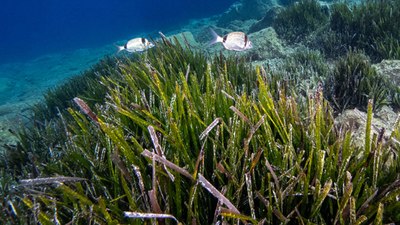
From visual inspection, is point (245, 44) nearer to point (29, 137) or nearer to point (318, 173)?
point (318, 173)

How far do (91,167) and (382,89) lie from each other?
5.16 meters

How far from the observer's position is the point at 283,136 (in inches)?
109

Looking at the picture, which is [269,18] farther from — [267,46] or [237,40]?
[237,40]

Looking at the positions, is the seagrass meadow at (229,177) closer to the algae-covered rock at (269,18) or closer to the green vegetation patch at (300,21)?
the green vegetation patch at (300,21)

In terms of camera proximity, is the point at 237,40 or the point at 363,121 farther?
the point at 237,40

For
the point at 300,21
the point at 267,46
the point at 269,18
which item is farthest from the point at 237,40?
the point at 269,18

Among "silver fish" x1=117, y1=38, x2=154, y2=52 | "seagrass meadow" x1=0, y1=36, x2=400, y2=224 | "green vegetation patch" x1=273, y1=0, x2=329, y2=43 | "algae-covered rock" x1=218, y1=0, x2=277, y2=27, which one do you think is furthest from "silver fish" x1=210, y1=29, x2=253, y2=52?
"algae-covered rock" x1=218, y1=0, x2=277, y2=27

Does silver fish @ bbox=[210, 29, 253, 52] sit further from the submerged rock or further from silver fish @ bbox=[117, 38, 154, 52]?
silver fish @ bbox=[117, 38, 154, 52]

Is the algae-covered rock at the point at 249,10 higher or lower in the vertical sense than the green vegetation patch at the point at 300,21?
higher

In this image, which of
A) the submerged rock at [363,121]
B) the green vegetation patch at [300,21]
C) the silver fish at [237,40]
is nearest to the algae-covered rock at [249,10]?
the green vegetation patch at [300,21]

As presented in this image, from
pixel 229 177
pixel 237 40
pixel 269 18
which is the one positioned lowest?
pixel 229 177

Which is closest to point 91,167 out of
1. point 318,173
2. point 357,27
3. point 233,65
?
point 318,173

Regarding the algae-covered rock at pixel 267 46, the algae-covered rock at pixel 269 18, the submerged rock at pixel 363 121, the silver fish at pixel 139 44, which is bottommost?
the submerged rock at pixel 363 121

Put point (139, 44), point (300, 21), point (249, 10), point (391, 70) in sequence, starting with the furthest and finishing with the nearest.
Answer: point (249, 10), point (300, 21), point (139, 44), point (391, 70)
